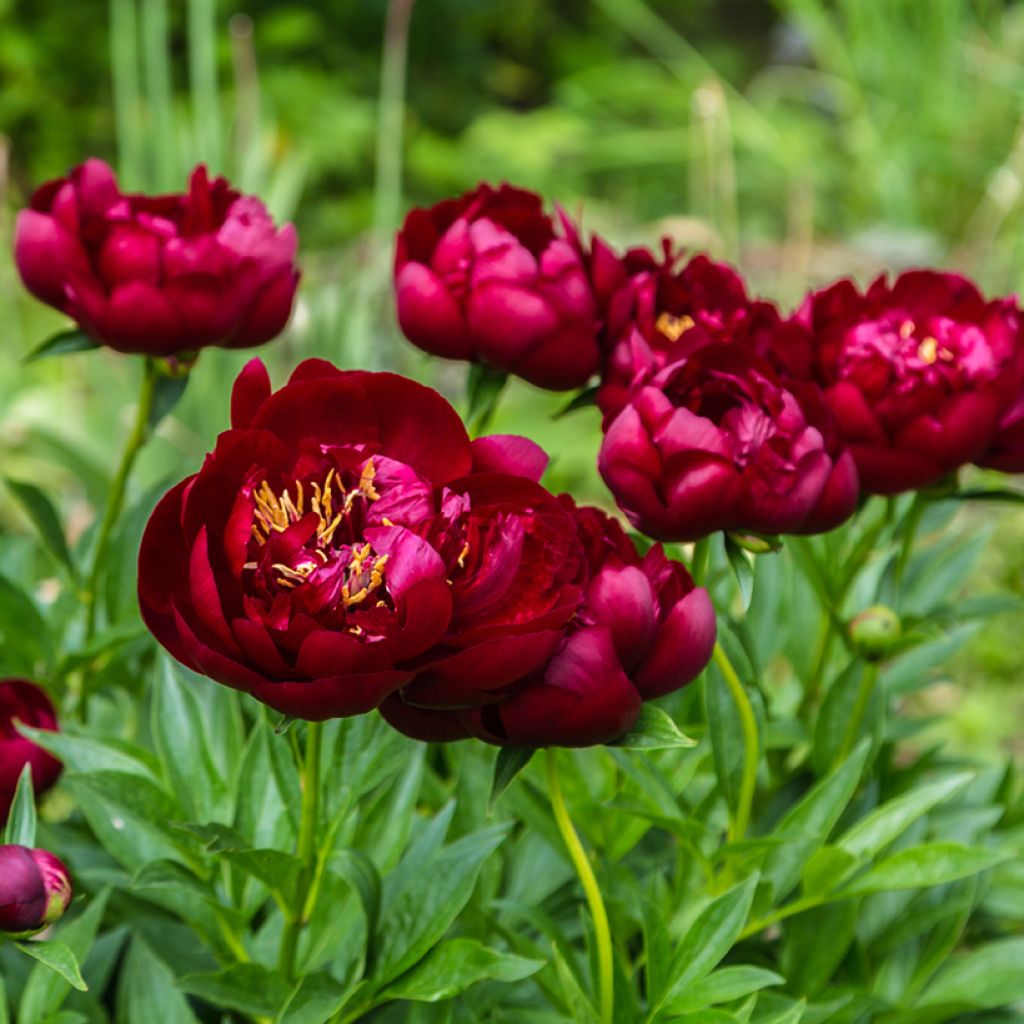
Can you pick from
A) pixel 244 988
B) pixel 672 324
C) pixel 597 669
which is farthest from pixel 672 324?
pixel 244 988

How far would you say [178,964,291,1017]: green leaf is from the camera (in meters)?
0.66

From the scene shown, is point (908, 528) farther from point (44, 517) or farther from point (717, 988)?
point (44, 517)

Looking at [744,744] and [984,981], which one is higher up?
[744,744]

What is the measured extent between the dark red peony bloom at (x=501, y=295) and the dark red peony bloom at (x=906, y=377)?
0.11 meters

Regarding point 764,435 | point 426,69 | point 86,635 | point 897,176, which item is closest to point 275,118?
point 426,69

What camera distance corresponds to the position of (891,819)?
759mm

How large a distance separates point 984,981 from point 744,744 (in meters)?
0.21

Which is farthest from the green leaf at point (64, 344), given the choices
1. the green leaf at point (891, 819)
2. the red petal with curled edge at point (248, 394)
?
the green leaf at point (891, 819)

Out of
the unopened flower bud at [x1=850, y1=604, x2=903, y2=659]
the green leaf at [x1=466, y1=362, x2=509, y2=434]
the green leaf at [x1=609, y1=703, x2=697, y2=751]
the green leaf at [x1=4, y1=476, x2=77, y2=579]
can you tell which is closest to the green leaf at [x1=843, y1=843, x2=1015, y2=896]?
the unopened flower bud at [x1=850, y1=604, x2=903, y2=659]

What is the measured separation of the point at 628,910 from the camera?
29.6 inches

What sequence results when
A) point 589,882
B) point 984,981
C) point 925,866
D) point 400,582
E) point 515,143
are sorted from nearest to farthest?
point 400,582 → point 589,882 → point 925,866 → point 984,981 → point 515,143

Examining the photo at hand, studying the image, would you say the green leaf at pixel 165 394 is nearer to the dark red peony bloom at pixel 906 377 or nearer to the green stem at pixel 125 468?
the green stem at pixel 125 468

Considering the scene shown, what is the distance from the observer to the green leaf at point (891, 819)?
74 cm

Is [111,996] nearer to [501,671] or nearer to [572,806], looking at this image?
[572,806]
